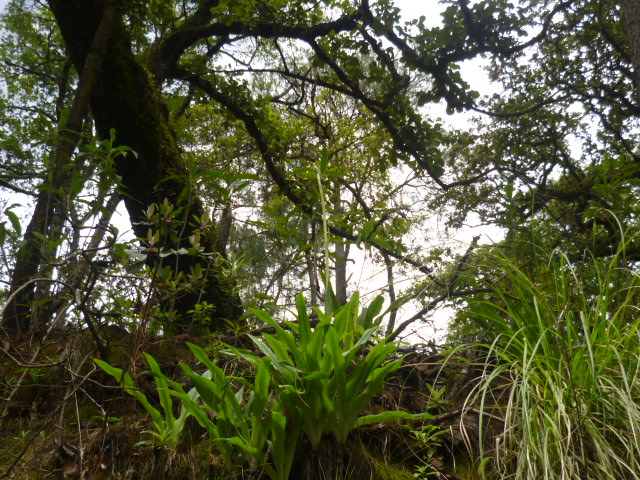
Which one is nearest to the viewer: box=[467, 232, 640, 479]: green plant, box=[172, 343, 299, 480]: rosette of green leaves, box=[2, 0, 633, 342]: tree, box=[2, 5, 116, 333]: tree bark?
box=[467, 232, 640, 479]: green plant

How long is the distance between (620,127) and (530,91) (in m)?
1.05

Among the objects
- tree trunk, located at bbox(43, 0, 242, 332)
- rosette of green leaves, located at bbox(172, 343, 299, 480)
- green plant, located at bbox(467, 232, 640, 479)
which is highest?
tree trunk, located at bbox(43, 0, 242, 332)

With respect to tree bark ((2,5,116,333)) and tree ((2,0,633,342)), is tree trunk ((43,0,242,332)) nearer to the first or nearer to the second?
tree ((2,0,633,342))

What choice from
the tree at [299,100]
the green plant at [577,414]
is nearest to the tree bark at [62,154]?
the tree at [299,100]

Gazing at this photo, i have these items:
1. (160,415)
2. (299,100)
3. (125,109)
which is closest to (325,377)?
(160,415)

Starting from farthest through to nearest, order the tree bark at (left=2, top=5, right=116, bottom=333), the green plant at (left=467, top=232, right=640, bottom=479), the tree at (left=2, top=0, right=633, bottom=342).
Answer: the tree at (left=2, top=0, right=633, bottom=342) < the tree bark at (left=2, top=5, right=116, bottom=333) < the green plant at (left=467, top=232, right=640, bottom=479)

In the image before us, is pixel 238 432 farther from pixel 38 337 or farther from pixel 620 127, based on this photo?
pixel 620 127

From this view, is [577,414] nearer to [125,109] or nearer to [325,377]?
[325,377]

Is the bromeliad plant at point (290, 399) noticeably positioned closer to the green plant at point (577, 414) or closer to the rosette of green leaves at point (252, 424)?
the rosette of green leaves at point (252, 424)

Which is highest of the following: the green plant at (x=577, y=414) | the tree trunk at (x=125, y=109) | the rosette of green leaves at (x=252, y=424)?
the tree trunk at (x=125, y=109)

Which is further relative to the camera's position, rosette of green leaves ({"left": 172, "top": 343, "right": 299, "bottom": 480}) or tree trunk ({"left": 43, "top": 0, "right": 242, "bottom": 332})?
tree trunk ({"left": 43, "top": 0, "right": 242, "bottom": 332})

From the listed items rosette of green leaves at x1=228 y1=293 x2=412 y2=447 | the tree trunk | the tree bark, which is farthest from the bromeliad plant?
the tree trunk

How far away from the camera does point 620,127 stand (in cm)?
472

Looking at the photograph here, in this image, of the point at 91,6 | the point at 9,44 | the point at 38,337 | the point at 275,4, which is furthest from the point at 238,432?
the point at 9,44
